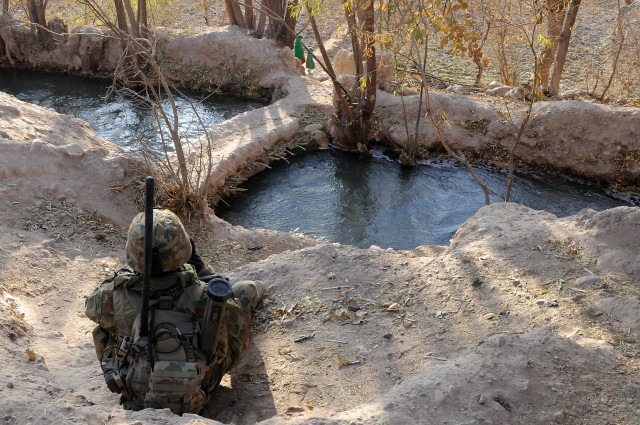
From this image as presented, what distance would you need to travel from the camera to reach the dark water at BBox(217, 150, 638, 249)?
347 inches

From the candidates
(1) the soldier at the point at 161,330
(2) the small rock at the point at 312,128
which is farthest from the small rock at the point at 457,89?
(1) the soldier at the point at 161,330

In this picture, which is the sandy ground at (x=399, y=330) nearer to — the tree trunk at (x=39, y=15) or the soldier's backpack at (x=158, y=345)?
the soldier's backpack at (x=158, y=345)

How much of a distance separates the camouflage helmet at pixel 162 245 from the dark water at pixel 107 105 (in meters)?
7.12

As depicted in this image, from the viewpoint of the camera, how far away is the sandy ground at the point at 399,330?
135 inches

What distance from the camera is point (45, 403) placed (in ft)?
11.0

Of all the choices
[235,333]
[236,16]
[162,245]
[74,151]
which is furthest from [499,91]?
[162,245]

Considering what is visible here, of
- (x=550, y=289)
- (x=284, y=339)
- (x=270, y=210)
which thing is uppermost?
(x=550, y=289)

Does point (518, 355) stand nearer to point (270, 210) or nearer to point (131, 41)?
point (131, 41)

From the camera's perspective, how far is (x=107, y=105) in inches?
497

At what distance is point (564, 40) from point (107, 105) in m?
7.76

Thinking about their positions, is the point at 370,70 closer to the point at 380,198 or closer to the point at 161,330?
the point at 380,198

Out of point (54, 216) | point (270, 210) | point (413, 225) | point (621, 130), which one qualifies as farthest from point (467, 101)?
point (54, 216)

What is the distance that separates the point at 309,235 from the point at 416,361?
4382 mm

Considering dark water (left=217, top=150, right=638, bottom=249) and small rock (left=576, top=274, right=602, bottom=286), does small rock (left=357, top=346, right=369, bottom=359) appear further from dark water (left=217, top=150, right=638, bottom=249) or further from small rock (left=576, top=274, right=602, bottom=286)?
dark water (left=217, top=150, right=638, bottom=249)
